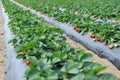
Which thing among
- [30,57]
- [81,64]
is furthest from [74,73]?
[30,57]

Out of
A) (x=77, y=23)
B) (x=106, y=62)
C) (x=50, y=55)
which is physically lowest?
(x=106, y=62)

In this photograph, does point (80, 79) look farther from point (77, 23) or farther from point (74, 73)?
point (77, 23)

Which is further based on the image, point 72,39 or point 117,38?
point 72,39

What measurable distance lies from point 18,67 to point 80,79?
6.91 feet

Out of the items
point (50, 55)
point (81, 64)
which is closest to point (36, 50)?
point (50, 55)

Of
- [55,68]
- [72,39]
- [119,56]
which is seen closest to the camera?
[55,68]

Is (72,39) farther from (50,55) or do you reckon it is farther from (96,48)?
(50,55)

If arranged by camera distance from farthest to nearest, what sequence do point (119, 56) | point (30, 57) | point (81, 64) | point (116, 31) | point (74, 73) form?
point (116, 31)
point (119, 56)
point (30, 57)
point (81, 64)
point (74, 73)

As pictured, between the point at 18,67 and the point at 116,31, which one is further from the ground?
the point at 116,31

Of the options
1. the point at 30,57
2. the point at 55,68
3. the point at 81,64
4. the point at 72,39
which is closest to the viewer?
the point at 81,64

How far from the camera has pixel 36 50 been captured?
420 cm

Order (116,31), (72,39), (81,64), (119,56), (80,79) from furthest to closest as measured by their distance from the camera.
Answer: (72,39) → (116,31) → (119,56) → (81,64) → (80,79)

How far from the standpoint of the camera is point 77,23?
26.6 feet

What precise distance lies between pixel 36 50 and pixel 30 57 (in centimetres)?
19
